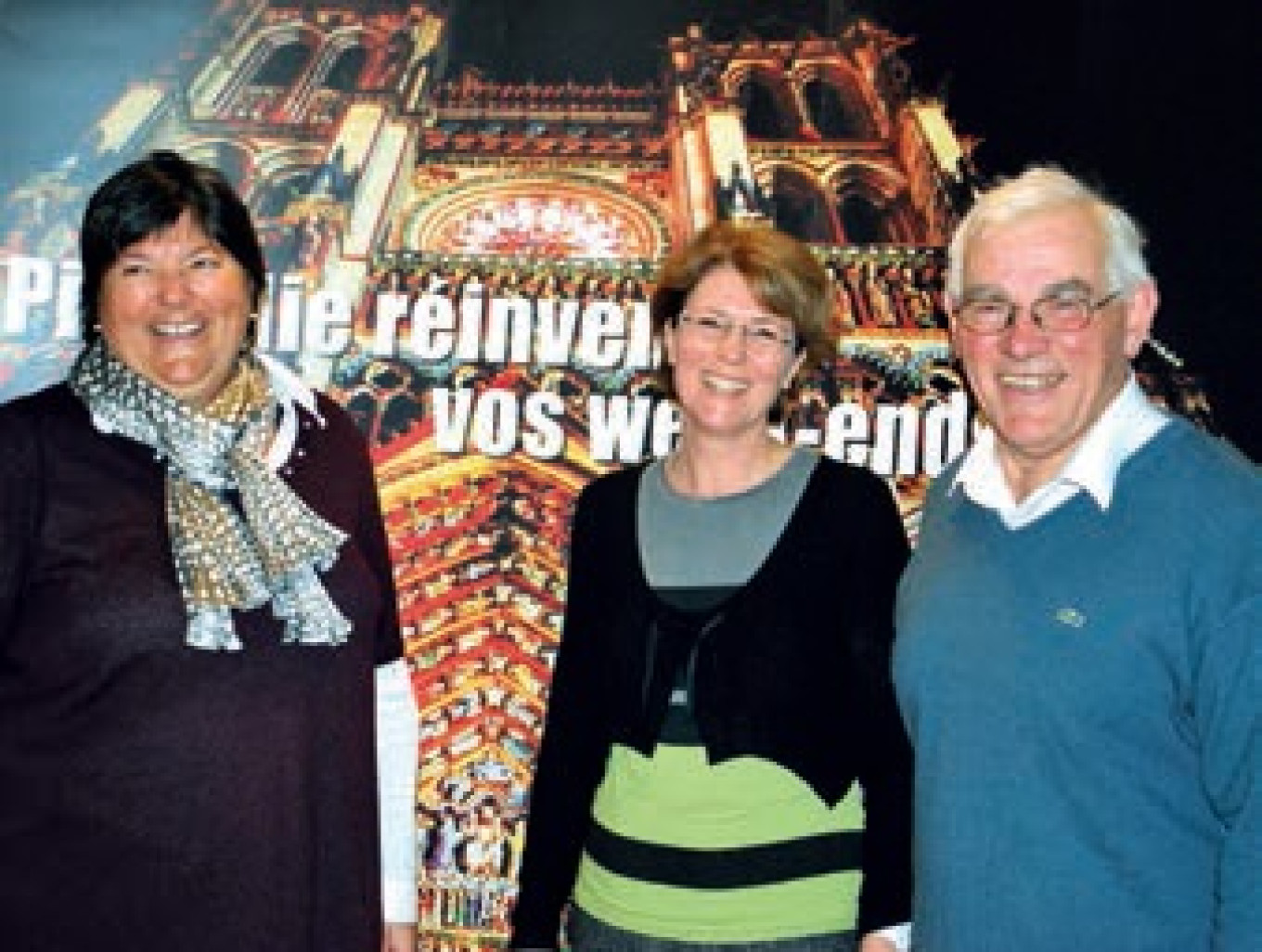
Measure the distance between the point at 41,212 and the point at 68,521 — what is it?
163 cm

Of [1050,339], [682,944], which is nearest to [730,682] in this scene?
[682,944]

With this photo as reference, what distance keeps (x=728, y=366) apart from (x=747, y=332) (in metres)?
0.06

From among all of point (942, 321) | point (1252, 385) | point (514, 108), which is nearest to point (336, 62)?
point (514, 108)

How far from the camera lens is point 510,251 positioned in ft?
9.52

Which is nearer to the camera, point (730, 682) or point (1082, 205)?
point (1082, 205)

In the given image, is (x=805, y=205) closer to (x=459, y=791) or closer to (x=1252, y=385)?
(x=1252, y=385)

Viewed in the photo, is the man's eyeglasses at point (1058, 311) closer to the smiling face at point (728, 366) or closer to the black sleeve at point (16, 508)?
the smiling face at point (728, 366)

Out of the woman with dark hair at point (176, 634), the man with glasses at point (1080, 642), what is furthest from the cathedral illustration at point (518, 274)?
the man with glasses at point (1080, 642)

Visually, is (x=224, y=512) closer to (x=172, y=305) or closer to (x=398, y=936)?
(x=172, y=305)

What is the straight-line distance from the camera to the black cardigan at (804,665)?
1824mm

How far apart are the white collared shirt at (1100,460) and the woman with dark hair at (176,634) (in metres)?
0.87

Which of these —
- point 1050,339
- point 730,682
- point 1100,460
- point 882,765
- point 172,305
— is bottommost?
point 882,765

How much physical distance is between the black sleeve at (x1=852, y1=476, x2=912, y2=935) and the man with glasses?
0.47 feet

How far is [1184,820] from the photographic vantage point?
1.42m
